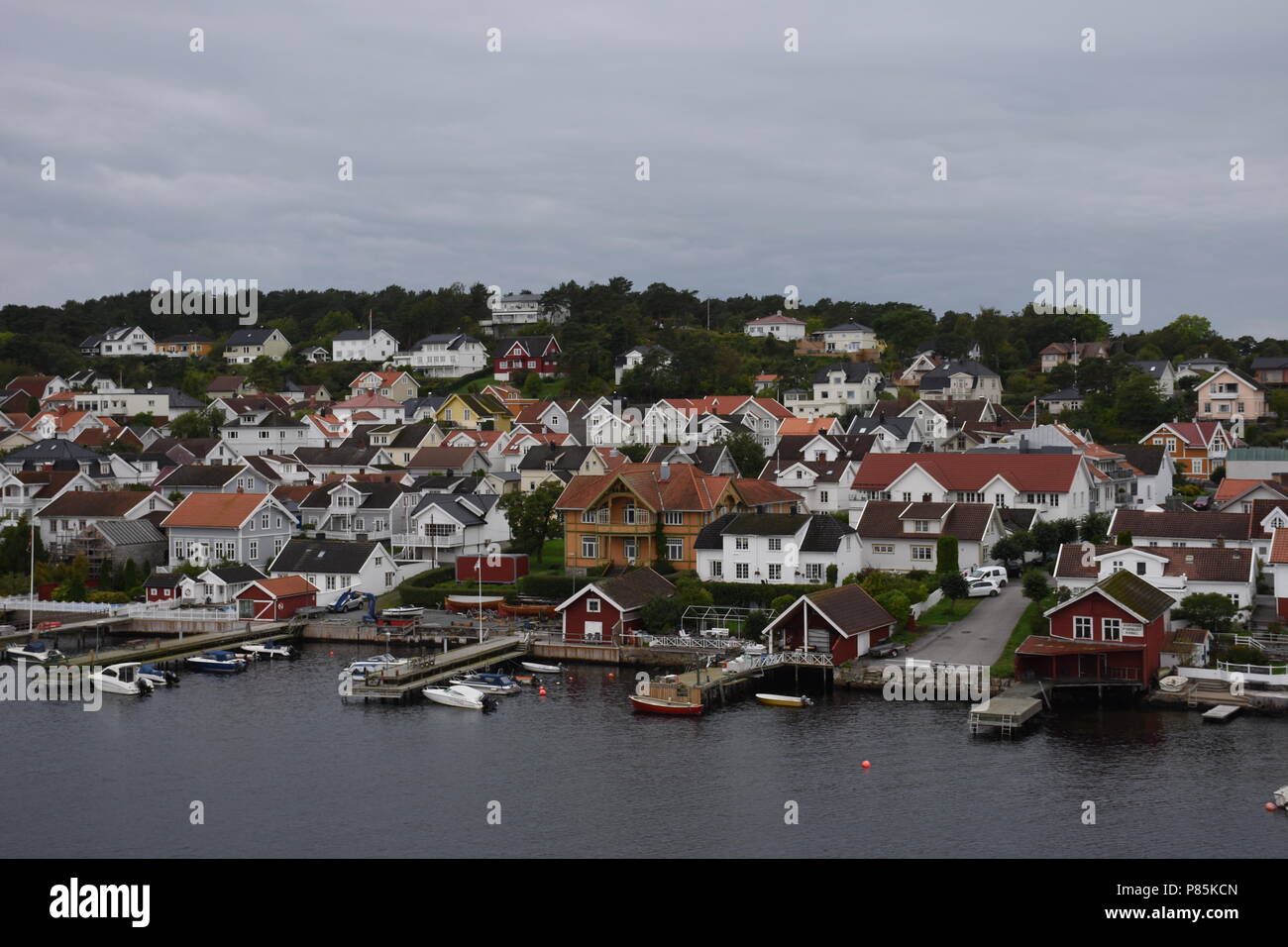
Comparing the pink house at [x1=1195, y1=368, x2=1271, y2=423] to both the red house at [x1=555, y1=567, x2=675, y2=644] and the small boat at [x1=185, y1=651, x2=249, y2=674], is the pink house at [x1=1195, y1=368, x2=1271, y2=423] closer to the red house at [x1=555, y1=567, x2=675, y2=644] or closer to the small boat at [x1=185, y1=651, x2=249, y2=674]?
the red house at [x1=555, y1=567, x2=675, y2=644]

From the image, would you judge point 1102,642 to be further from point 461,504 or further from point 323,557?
point 461,504

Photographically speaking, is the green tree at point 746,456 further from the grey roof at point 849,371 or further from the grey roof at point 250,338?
the grey roof at point 250,338

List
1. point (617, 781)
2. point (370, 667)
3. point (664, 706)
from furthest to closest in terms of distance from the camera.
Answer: point (370, 667) < point (664, 706) < point (617, 781)

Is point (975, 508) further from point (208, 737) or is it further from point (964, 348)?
point (964, 348)

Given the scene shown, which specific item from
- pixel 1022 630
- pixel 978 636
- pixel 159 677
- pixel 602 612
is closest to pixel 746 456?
pixel 602 612

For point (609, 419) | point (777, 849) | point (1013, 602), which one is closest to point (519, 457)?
point (609, 419)

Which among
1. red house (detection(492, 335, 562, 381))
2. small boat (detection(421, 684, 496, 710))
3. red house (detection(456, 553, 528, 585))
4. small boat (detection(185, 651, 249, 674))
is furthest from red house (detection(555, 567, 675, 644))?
red house (detection(492, 335, 562, 381))
